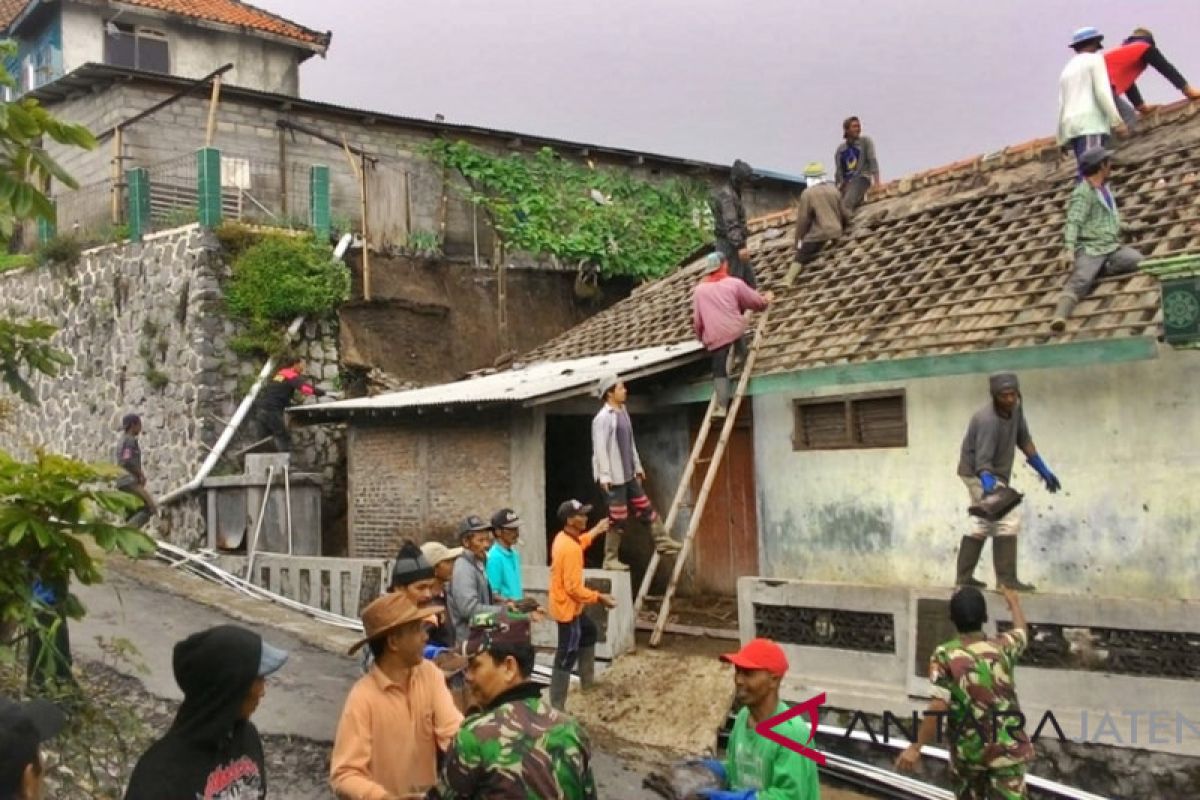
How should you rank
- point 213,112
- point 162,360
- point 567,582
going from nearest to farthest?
point 567,582 < point 162,360 < point 213,112

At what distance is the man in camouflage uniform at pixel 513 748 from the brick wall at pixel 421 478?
8617 mm

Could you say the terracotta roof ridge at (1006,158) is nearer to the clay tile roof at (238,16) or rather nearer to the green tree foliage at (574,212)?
the green tree foliage at (574,212)

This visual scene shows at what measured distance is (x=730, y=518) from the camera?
12.6 meters

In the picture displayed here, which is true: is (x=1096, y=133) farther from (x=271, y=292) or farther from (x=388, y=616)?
(x=271, y=292)

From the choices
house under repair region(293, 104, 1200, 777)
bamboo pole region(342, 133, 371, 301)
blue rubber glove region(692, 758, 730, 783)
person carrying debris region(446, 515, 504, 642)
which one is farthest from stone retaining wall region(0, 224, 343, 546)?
blue rubber glove region(692, 758, 730, 783)

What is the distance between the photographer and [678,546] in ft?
35.9

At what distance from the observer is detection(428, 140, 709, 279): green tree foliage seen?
1947cm

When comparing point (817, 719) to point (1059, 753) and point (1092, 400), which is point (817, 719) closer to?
point (1059, 753)

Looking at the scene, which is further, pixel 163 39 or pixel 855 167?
pixel 163 39

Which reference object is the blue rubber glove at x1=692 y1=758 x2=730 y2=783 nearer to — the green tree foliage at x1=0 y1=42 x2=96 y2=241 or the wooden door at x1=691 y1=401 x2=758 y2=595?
the green tree foliage at x1=0 y1=42 x2=96 y2=241

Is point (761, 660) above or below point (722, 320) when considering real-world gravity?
below

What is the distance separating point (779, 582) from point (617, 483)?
1.92 m

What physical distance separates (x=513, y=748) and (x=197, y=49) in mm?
25101

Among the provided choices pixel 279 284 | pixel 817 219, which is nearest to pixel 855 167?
pixel 817 219
